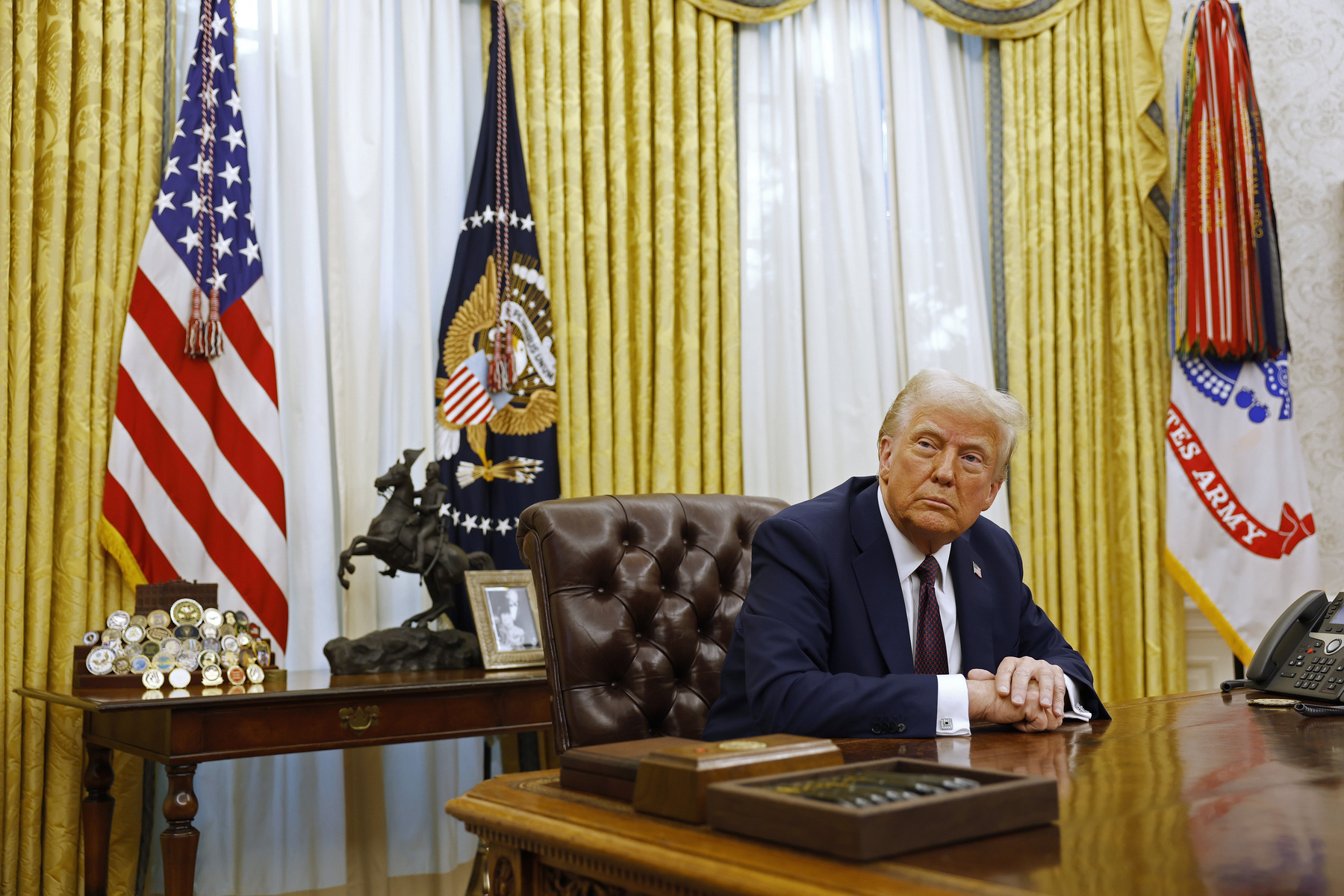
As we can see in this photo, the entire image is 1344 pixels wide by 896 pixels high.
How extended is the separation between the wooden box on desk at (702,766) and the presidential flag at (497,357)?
269 cm

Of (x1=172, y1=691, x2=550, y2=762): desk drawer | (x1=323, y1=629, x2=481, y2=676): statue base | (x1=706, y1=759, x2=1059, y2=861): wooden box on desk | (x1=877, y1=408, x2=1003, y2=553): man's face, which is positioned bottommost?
(x1=172, y1=691, x2=550, y2=762): desk drawer

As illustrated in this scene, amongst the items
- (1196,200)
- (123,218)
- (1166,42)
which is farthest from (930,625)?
(1166,42)

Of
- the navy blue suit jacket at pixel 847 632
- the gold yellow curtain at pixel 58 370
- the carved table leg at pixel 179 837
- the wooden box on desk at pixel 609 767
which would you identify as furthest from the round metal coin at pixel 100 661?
the wooden box on desk at pixel 609 767

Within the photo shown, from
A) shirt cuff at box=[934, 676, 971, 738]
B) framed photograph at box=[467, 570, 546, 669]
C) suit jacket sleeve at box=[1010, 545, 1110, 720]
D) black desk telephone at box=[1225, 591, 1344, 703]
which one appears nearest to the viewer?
shirt cuff at box=[934, 676, 971, 738]

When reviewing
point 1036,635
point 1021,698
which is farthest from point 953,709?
point 1036,635

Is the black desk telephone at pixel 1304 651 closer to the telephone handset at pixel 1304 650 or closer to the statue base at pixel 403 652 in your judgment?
the telephone handset at pixel 1304 650

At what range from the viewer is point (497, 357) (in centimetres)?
382

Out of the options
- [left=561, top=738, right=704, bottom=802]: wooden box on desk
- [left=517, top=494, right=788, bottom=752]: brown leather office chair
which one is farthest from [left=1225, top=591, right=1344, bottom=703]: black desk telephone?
[left=561, top=738, right=704, bottom=802]: wooden box on desk

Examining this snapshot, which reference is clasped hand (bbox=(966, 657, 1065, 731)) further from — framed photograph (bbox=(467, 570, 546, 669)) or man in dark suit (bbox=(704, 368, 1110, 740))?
framed photograph (bbox=(467, 570, 546, 669))

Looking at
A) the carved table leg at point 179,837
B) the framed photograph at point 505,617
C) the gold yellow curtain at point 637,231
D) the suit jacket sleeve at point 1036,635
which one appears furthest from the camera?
the gold yellow curtain at point 637,231

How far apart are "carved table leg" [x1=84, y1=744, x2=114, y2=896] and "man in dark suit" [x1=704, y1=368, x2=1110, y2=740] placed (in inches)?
76.5

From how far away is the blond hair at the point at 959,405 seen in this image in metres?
2.15

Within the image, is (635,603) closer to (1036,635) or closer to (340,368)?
(1036,635)

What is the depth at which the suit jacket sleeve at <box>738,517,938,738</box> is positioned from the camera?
175cm
